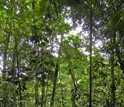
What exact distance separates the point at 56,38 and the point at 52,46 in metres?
0.50

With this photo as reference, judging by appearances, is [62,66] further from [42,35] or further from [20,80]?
[42,35]

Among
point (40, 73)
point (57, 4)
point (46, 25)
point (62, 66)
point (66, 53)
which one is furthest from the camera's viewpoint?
point (62, 66)

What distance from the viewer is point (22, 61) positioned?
463 inches

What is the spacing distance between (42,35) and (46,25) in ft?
1.49

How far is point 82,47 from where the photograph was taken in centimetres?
1195

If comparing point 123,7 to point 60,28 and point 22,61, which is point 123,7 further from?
point 22,61

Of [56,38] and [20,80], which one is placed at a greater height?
[56,38]

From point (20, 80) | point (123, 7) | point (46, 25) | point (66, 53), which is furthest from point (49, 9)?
point (66, 53)

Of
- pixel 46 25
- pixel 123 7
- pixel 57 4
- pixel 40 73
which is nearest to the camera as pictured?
pixel 123 7

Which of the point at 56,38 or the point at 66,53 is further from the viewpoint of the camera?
the point at 66,53

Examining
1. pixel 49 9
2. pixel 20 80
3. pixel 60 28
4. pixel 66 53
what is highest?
pixel 60 28

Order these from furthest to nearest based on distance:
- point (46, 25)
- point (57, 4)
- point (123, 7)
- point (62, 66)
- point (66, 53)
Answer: point (62, 66) → point (66, 53) → point (46, 25) → point (57, 4) → point (123, 7)

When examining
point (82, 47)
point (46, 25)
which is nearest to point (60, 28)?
point (46, 25)

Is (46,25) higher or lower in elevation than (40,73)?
higher
